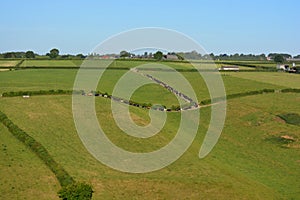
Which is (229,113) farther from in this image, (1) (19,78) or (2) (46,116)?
(1) (19,78)

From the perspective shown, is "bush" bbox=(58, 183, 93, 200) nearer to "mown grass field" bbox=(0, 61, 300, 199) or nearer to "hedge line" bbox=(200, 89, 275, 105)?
"mown grass field" bbox=(0, 61, 300, 199)

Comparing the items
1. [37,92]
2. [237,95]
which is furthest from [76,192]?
[237,95]

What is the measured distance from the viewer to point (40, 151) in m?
34.3

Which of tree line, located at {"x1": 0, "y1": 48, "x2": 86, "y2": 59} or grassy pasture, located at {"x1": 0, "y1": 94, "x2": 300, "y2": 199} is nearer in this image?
grassy pasture, located at {"x1": 0, "y1": 94, "x2": 300, "y2": 199}

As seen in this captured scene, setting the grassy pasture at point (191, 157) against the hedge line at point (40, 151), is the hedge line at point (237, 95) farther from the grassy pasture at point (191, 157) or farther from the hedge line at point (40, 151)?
the hedge line at point (40, 151)

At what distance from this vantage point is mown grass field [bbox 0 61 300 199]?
2891cm

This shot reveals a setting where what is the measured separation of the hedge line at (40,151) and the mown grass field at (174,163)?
1.55ft

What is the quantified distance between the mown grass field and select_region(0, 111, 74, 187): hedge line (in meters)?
0.47

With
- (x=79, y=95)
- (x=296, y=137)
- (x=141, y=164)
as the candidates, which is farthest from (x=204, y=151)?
(x=79, y=95)

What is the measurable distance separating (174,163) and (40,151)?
10535mm

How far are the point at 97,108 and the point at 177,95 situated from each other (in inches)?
777

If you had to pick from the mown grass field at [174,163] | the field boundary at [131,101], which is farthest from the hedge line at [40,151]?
the field boundary at [131,101]

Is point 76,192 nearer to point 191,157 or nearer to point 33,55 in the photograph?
point 191,157

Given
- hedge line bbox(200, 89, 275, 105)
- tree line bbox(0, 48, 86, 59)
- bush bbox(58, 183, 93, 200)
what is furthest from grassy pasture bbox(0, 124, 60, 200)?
tree line bbox(0, 48, 86, 59)
